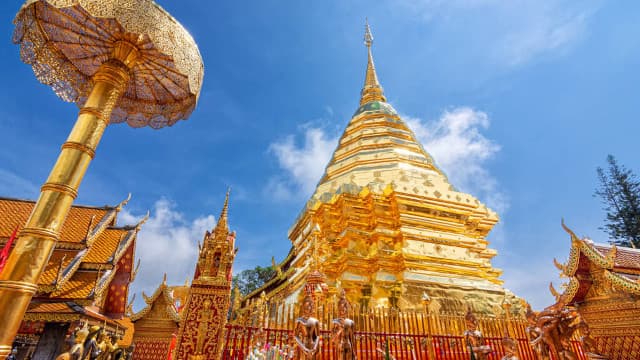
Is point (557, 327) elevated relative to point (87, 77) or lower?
lower

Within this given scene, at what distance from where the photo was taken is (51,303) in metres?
7.48

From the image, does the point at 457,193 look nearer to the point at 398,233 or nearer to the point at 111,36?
the point at 398,233

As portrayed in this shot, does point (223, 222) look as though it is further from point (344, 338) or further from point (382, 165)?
point (382, 165)

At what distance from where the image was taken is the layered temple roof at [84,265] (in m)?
7.45

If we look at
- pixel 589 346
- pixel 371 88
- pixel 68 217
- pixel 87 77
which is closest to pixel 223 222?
pixel 87 77

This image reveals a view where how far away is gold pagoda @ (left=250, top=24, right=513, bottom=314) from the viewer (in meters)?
8.92

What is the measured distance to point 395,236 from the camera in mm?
10148

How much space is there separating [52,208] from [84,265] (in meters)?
6.89

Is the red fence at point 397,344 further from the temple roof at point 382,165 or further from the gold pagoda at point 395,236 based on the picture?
the temple roof at point 382,165

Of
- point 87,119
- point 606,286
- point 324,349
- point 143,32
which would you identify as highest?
point 143,32

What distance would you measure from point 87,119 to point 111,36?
1432 mm

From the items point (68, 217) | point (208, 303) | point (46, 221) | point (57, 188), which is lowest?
point (208, 303)

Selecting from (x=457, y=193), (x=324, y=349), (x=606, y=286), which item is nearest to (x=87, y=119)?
(x=324, y=349)

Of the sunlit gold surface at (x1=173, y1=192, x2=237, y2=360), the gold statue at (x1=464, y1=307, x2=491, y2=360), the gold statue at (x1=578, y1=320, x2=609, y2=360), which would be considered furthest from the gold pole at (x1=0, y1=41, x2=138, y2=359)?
the gold statue at (x1=578, y1=320, x2=609, y2=360)
